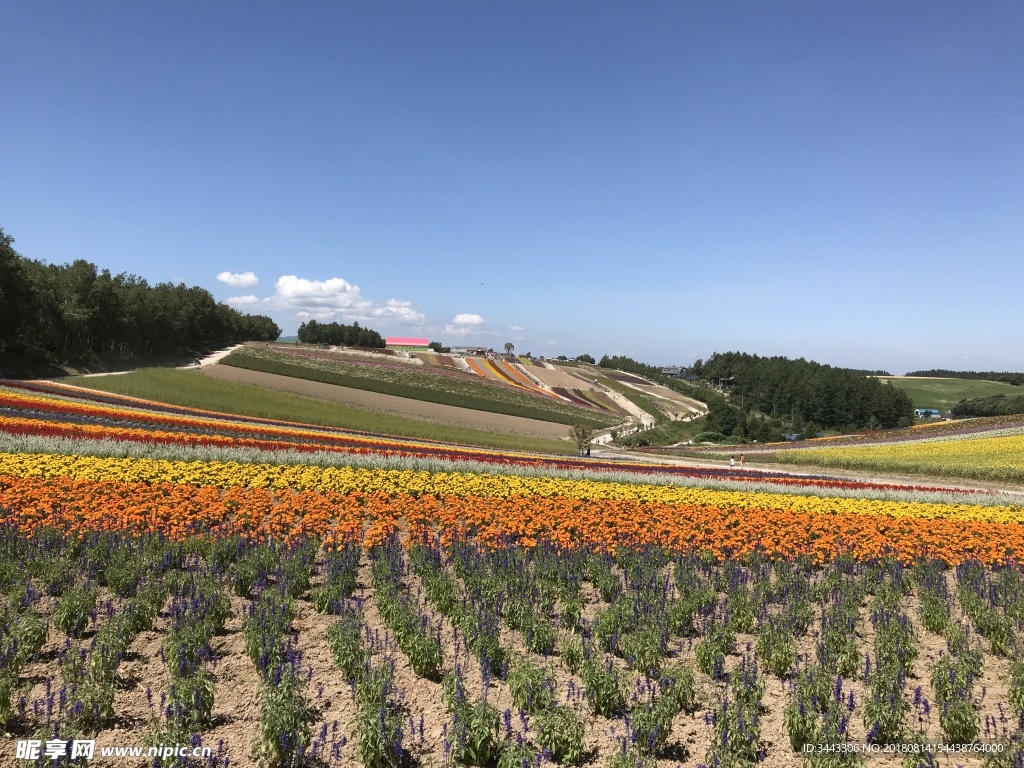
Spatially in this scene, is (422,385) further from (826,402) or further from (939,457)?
(826,402)

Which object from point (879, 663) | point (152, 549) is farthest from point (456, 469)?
point (879, 663)

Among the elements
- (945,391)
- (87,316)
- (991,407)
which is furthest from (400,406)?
(945,391)

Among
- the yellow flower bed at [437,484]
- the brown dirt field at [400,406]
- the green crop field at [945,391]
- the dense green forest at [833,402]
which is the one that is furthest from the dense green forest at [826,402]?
the yellow flower bed at [437,484]

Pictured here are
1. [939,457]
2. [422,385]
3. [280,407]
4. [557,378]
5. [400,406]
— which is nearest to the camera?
[939,457]

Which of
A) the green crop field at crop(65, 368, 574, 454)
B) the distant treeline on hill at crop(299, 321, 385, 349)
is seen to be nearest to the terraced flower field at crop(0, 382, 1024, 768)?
the green crop field at crop(65, 368, 574, 454)

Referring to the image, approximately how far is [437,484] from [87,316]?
3028 inches

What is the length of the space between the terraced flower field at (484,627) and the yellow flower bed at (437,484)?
210mm

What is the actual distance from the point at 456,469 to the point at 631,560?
12097mm

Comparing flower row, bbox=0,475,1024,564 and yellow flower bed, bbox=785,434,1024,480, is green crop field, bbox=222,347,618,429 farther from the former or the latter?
flower row, bbox=0,475,1024,564

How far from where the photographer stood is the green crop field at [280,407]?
4638 cm

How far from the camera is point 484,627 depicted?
7.98 m

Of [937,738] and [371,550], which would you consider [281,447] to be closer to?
[371,550]

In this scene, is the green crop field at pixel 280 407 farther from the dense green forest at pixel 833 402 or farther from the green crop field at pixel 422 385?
the dense green forest at pixel 833 402

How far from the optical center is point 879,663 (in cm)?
775
